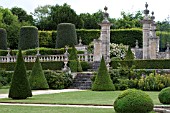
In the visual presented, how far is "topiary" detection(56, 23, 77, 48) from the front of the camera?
2111 inches

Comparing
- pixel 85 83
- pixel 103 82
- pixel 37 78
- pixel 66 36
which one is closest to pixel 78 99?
pixel 103 82

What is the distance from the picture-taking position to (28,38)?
5319 centimetres

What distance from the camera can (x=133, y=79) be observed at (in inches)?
1284

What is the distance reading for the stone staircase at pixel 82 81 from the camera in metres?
33.1

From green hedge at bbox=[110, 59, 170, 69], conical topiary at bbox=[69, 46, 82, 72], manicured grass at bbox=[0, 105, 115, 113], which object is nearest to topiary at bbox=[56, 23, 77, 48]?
conical topiary at bbox=[69, 46, 82, 72]

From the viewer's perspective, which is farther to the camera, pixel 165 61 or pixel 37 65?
pixel 165 61

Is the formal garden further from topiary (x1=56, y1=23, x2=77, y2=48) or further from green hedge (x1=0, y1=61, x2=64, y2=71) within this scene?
topiary (x1=56, y1=23, x2=77, y2=48)

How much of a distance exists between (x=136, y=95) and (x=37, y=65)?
17.3 meters

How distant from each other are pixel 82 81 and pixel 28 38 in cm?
2059

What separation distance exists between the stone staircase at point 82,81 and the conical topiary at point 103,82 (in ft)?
7.27

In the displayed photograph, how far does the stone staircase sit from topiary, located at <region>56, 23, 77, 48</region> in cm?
1851

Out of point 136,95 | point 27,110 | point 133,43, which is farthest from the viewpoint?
point 133,43

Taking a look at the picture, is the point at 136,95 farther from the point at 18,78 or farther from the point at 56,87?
the point at 56,87

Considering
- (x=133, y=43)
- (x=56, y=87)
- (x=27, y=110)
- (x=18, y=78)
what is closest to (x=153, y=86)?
(x=56, y=87)
